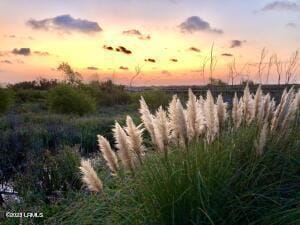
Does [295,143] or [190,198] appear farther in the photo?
[295,143]

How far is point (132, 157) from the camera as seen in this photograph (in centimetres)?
382

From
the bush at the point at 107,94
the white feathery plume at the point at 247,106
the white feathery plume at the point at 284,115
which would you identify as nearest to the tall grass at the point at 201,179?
the white feathery plume at the point at 284,115

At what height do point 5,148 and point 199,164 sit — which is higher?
point 199,164

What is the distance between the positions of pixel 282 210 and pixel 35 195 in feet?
12.2

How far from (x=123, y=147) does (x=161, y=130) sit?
0.29 metres

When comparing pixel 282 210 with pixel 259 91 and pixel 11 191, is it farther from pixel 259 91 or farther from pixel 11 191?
pixel 11 191

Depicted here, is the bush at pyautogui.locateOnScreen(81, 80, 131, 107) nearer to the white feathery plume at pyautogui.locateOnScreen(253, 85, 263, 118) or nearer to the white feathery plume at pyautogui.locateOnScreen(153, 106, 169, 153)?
the white feathery plume at pyautogui.locateOnScreen(253, 85, 263, 118)

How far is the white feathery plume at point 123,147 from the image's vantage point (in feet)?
12.0

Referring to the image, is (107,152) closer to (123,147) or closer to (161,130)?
(123,147)

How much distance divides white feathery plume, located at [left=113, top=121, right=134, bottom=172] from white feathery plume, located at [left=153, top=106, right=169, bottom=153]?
0.22 metres

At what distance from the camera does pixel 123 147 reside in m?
3.70

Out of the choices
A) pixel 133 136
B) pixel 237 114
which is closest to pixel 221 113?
pixel 237 114

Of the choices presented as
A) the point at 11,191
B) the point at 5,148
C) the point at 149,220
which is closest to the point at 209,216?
the point at 149,220

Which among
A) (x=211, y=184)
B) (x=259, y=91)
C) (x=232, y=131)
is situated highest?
(x=259, y=91)
